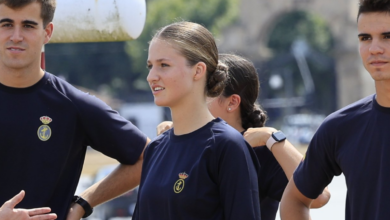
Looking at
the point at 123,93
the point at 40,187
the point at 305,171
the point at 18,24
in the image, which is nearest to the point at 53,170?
the point at 40,187

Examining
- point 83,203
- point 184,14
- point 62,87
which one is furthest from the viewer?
point 184,14

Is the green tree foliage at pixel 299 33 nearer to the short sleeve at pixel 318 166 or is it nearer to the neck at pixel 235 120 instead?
the neck at pixel 235 120

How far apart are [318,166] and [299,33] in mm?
62465

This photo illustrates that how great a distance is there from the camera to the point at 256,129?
4.00m

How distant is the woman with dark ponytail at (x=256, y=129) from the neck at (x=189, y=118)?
0.30 metres

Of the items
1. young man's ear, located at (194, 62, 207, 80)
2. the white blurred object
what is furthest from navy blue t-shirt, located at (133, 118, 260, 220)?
the white blurred object

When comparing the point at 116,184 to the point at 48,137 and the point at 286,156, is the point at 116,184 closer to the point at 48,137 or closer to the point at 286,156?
the point at 48,137

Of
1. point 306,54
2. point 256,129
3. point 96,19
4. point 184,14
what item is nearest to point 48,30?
point 96,19

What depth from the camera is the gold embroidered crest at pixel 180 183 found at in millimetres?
3252

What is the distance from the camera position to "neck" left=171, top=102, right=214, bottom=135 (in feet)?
11.2

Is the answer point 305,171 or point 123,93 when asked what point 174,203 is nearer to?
point 305,171

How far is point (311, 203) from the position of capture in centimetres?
372

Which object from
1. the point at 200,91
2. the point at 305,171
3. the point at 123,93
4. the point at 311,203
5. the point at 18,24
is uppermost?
the point at 18,24

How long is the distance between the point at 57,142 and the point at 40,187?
9.1 inches
